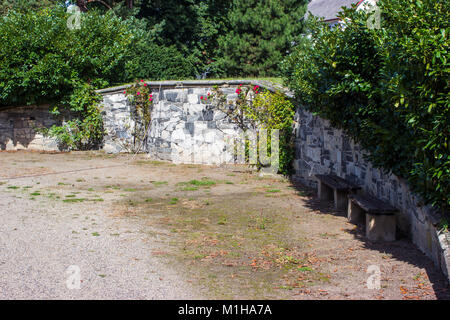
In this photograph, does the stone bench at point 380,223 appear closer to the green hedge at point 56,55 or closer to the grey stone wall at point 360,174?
the grey stone wall at point 360,174

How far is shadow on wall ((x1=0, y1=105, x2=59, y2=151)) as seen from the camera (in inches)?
669

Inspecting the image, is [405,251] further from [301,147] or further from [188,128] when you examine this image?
[188,128]

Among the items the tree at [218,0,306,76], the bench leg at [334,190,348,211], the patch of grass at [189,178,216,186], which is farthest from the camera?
the tree at [218,0,306,76]

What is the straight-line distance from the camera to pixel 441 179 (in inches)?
183

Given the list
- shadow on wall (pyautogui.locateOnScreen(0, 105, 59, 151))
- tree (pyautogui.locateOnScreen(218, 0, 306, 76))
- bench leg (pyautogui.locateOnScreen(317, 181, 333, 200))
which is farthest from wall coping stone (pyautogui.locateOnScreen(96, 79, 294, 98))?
tree (pyautogui.locateOnScreen(218, 0, 306, 76))

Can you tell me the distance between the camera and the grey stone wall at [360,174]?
5.27 meters

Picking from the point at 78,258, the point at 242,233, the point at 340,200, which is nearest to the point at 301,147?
the point at 340,200

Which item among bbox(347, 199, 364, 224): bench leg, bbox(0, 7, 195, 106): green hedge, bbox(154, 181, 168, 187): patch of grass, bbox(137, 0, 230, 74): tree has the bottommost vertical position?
bbox(347, 199, 364, 224): bench leg

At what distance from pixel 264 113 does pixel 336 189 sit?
3.79 meters

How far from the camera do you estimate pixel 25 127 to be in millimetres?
17219

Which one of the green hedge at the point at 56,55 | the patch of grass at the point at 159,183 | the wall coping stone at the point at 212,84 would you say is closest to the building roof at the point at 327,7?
the green hedge at the point at 56,55

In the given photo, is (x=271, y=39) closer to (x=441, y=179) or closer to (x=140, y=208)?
(x=140, y=208)

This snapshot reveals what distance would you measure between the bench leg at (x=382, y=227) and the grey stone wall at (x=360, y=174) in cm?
23

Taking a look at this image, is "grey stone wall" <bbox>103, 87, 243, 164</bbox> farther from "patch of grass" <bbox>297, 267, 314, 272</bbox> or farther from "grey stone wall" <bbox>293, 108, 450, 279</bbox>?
"patch of grass" <bbox>297, 267, 314, 272</bbox>
